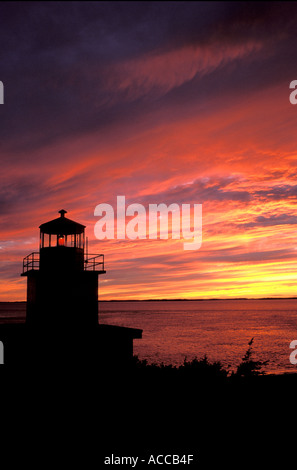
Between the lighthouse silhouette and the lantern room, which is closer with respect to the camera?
the lighthouse silhouette

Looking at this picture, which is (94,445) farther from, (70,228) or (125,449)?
(70,228)

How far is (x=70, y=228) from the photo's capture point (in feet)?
77.9

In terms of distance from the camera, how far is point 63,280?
76.0ft

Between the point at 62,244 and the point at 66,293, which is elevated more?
the point at 62,244

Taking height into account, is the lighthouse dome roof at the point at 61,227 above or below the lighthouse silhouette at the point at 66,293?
above

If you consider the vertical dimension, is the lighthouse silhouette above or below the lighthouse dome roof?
below

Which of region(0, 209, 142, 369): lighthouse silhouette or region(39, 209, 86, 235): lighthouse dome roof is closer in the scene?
region(0, 209, 142, 369): lighthouse silhouette

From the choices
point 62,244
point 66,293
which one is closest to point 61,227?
point 62,244

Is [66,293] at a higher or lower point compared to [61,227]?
lower

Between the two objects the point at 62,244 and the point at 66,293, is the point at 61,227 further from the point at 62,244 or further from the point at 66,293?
the point at 66,293

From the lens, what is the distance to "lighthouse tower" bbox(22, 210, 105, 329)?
23.1 m

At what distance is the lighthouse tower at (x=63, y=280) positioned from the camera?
23109 mm

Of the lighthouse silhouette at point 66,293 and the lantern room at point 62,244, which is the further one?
the lantern room at point 62,244
